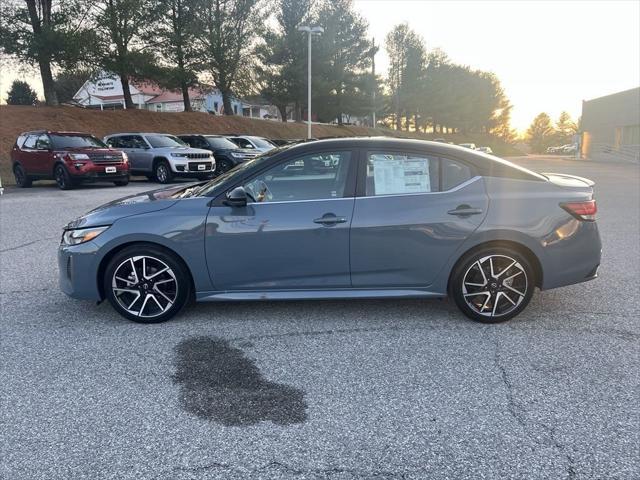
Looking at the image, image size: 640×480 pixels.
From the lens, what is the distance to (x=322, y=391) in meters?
3.28

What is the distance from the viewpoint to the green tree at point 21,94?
50.4 m

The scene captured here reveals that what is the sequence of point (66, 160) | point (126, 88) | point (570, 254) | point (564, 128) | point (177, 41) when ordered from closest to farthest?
point (570, 254)
point (66, 160)
point (177, 41)
point (126, 88)
point (564, 128)

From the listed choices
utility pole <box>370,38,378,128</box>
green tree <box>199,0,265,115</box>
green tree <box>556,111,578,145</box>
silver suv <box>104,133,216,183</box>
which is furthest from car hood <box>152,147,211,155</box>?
green tree <box>556,111,578,145</box>

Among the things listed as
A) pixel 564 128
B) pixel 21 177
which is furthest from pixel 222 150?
pixel 564 128

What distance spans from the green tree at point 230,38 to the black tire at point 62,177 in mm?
18852

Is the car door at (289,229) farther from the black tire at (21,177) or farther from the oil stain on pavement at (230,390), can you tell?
the black tire at (21,177)

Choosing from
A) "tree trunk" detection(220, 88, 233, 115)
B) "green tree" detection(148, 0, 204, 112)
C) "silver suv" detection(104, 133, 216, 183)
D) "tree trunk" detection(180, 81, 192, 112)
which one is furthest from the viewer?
"tree trunk" detection(220, 88, 233, 115)

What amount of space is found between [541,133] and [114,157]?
126479mm

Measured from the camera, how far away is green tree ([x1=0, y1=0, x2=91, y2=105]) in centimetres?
2331

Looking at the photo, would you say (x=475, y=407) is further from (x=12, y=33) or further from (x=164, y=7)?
(x=164, y=7)

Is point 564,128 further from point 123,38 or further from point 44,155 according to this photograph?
point 44,155

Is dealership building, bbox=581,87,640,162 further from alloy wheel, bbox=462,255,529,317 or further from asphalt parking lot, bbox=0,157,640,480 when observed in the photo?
asphalt parking lot, bbox=0,157,640,480

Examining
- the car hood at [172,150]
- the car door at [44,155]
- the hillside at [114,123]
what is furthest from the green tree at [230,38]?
the car door at [44,155]

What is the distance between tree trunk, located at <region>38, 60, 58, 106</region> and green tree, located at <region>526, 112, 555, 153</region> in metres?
115
